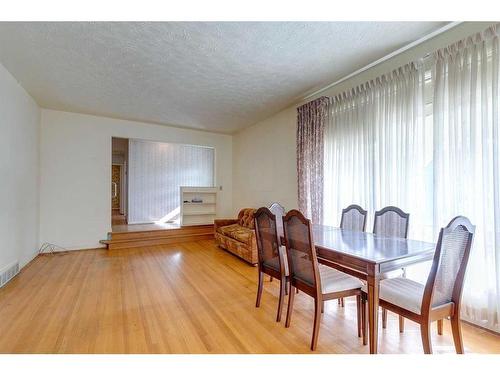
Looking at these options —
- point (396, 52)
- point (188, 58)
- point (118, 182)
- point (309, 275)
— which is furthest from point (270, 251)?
point (118, 182)

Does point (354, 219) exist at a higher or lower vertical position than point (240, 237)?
higher

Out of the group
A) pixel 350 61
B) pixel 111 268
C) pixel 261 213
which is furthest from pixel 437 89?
pixel 111 268

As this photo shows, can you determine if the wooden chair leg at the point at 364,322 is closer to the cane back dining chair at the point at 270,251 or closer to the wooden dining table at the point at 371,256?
the wooden dining table at the point at 371,256

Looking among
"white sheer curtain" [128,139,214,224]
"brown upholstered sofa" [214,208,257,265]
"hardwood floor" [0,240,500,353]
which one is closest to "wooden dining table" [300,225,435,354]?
"hardwood floor" [0,240,500,353]

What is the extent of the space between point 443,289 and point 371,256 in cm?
47

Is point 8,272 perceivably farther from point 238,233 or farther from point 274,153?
point 274,153

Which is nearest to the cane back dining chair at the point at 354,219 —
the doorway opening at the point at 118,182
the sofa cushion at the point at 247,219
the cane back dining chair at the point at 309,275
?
the cane back dining chair at the point at 309,275

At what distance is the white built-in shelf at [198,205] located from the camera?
5.91 metres

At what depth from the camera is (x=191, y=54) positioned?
8.59 feet

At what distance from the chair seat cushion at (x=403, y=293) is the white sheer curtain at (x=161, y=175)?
5.31 metres

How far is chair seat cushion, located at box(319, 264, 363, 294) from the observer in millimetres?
1801

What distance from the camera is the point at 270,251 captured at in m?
2.32

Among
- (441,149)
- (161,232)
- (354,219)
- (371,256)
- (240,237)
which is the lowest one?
(161,232)

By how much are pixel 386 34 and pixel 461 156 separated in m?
1.35
